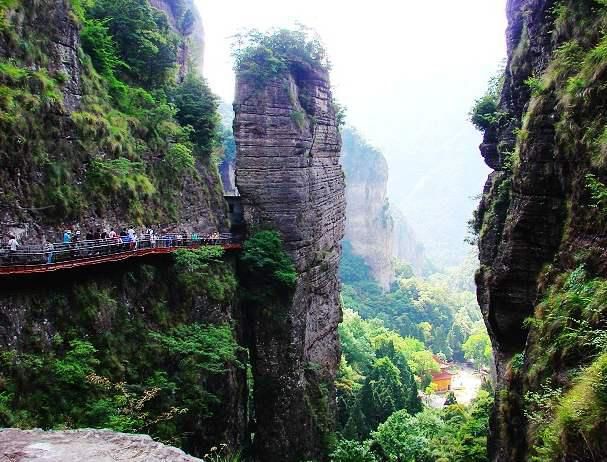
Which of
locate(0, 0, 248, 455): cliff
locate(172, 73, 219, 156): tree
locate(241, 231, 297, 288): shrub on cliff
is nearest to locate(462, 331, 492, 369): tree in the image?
locate(241, 231, 297, 288): shrub on cliff

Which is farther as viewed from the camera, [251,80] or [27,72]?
[251,80]

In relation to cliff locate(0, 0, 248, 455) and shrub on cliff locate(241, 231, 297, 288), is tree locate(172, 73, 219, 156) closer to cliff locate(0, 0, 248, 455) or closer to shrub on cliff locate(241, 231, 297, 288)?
cliff locate(0, 0, 248, 455)

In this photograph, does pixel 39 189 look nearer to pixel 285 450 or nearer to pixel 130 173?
pixel 130 173

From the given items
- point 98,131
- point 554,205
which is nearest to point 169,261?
point 98,131

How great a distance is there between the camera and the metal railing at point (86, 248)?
13.4 metres

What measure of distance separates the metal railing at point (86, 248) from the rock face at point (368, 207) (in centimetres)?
8634

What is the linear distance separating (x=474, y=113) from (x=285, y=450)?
55.3 feet

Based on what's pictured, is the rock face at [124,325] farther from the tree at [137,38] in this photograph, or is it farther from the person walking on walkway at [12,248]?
the tree at [137,38]

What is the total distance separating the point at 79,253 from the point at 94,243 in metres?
1.06

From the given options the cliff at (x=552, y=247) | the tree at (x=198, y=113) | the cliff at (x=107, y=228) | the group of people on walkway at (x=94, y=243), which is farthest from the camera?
the tree at (x=198, y=113)

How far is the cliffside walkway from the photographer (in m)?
13.2

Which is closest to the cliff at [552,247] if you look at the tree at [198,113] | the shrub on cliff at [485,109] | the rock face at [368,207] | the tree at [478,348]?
the shrub on cliff at [485,109]

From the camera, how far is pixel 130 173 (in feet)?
66.6

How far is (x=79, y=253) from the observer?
1523 centimetres
